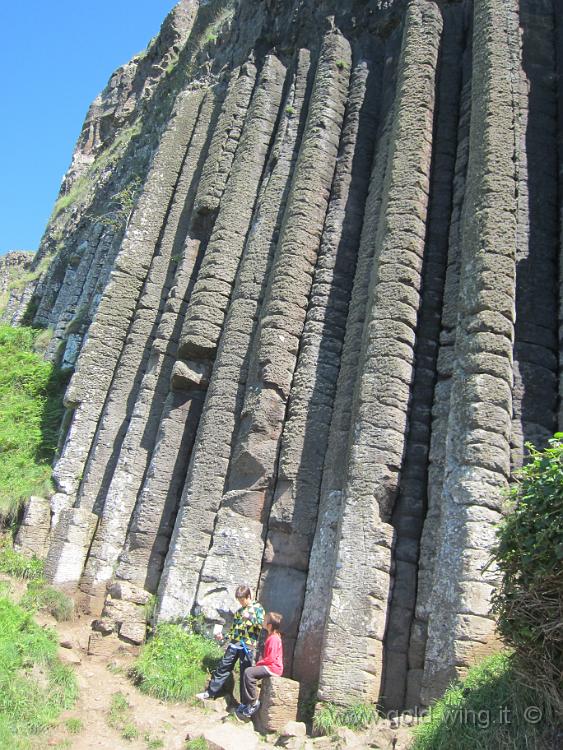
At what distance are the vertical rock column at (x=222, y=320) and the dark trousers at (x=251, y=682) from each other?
2.23 m

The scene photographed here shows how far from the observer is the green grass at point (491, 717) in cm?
555

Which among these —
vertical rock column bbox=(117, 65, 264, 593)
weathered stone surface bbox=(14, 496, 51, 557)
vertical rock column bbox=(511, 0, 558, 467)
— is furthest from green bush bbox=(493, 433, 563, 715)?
weathered stone surface bbox=(14, 496, 51, 557)

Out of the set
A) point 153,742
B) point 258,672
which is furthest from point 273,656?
point 153,742

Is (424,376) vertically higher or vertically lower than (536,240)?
lower

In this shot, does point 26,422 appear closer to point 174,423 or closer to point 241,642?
point 174,423

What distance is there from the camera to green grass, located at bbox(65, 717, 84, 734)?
7.35 metres

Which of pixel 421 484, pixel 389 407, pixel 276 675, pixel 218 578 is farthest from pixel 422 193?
pixel 276 675

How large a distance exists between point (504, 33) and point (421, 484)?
24.0 feet

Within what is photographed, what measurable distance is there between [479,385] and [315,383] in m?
2.89

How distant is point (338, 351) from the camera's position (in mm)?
11109

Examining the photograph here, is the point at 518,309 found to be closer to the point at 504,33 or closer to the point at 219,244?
the point at 504,33

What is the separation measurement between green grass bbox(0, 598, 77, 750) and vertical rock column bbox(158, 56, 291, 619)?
1933 millimetres

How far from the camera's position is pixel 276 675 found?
26.6 ft

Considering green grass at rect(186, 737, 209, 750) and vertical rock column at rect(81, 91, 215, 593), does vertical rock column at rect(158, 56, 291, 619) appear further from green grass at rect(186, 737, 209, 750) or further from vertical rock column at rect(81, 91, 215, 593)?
green grass at rect(186, 737, 209, 750)
